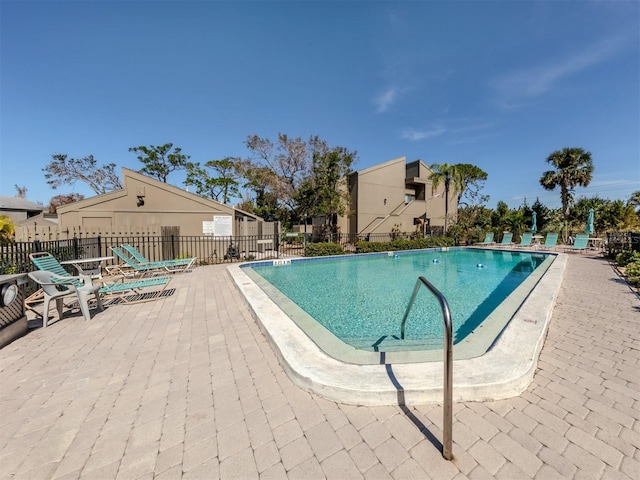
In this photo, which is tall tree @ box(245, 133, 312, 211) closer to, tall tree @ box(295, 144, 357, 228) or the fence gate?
tall tree @ box(295, 144, 357, 228)

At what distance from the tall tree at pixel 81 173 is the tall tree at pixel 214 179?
26.9ft

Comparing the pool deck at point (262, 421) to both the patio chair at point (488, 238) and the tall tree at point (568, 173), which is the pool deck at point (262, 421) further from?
the tall tree at point (568, 173)

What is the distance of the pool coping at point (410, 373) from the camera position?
2213mm

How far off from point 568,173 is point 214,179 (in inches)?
1390

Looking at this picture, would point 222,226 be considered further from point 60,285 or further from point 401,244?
point 401,244

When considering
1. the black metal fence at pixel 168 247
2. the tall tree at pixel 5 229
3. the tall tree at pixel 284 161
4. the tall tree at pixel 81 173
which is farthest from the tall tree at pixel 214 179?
the tall tree at pixel 5 229

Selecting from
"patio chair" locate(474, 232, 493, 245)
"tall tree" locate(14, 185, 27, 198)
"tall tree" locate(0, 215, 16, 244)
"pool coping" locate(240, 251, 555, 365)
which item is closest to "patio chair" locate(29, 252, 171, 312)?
"pool coping" locate(240, 251, 555, 365)

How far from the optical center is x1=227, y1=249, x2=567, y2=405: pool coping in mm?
2213

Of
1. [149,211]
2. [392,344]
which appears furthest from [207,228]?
[392,344]

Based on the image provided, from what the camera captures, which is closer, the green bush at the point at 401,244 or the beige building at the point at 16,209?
the green bush at the point at 401,244

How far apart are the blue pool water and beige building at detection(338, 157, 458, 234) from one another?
6.84 m

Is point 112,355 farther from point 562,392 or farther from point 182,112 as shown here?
point 182,112

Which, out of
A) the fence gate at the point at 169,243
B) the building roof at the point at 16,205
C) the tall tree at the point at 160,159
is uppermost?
the tall tree at the point at 160,159

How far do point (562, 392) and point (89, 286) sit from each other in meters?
6.72
